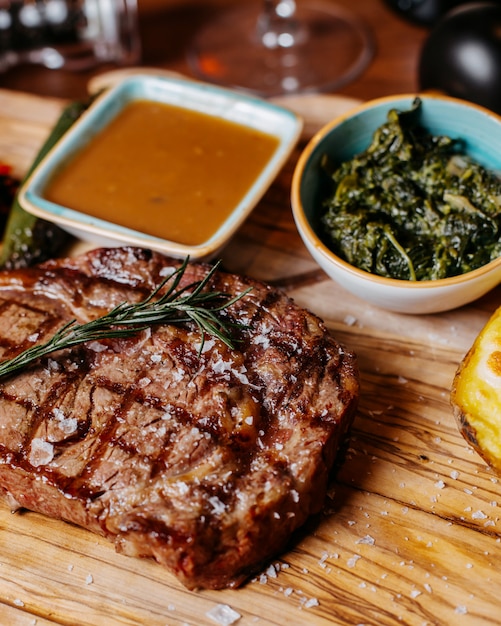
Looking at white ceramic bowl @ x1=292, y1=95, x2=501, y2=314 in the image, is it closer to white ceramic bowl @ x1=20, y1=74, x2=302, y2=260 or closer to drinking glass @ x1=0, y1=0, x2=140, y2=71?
white ceramic bowl @ x1=20, y1=74, x2=302, y2=260

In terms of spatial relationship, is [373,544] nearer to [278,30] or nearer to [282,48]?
[282,48]

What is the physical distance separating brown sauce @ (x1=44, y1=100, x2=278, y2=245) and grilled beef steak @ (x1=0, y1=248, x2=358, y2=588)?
2.26ft

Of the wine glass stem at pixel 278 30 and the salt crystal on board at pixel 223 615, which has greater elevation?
the wine glass stem at pixel 278 30

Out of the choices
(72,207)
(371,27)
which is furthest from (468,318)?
(371,27)

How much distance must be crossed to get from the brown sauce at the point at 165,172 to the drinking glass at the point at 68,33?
1669mm

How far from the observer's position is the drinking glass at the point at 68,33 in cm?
590

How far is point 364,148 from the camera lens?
4355 millimetres

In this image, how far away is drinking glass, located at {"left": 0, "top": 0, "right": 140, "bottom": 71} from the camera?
5902 mm

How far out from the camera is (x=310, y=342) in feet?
11.2

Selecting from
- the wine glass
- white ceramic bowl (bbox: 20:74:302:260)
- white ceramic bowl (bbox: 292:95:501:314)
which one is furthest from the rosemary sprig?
the wine glass

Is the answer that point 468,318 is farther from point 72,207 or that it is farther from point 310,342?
point 72,207

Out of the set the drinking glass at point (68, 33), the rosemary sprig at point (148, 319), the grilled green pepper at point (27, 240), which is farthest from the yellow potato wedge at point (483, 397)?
the drinking glass at point (68, 33)

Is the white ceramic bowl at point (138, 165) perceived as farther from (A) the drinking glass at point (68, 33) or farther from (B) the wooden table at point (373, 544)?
(A) the drinking glass at point (68, 33)

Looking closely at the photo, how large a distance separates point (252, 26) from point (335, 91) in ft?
3.93
